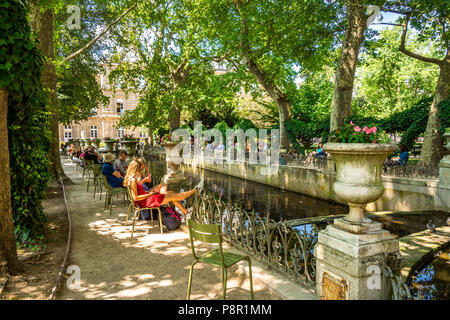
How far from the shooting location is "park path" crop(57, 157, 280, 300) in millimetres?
3611

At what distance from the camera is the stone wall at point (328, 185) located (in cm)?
852

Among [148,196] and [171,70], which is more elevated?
[171,70]

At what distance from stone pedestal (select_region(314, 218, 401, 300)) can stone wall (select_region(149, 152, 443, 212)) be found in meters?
1.86

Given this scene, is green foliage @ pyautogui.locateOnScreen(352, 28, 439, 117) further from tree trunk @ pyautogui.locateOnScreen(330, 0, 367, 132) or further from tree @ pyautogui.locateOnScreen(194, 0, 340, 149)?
tree trunk @ pyautogui.locateOnScreen(330, 0, 367, 132)

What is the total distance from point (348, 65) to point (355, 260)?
11.5 meters

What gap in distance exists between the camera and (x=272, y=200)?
12266 millimetres

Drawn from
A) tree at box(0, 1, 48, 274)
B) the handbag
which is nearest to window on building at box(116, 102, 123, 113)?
tree at box(0, 1, 48, 274)

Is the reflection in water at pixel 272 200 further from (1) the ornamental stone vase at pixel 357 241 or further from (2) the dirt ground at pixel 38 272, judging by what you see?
(1) the ornamental stone vase at pixel 357 241

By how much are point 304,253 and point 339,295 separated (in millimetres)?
581

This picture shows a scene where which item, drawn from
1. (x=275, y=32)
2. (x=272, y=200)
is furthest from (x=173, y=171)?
(x=275, y=32)

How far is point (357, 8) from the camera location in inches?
470

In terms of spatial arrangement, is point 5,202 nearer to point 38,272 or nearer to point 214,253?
point 38,272

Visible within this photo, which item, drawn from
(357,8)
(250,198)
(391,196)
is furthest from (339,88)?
(250,198)

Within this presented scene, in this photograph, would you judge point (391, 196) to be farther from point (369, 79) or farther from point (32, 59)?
point (369, 79)
